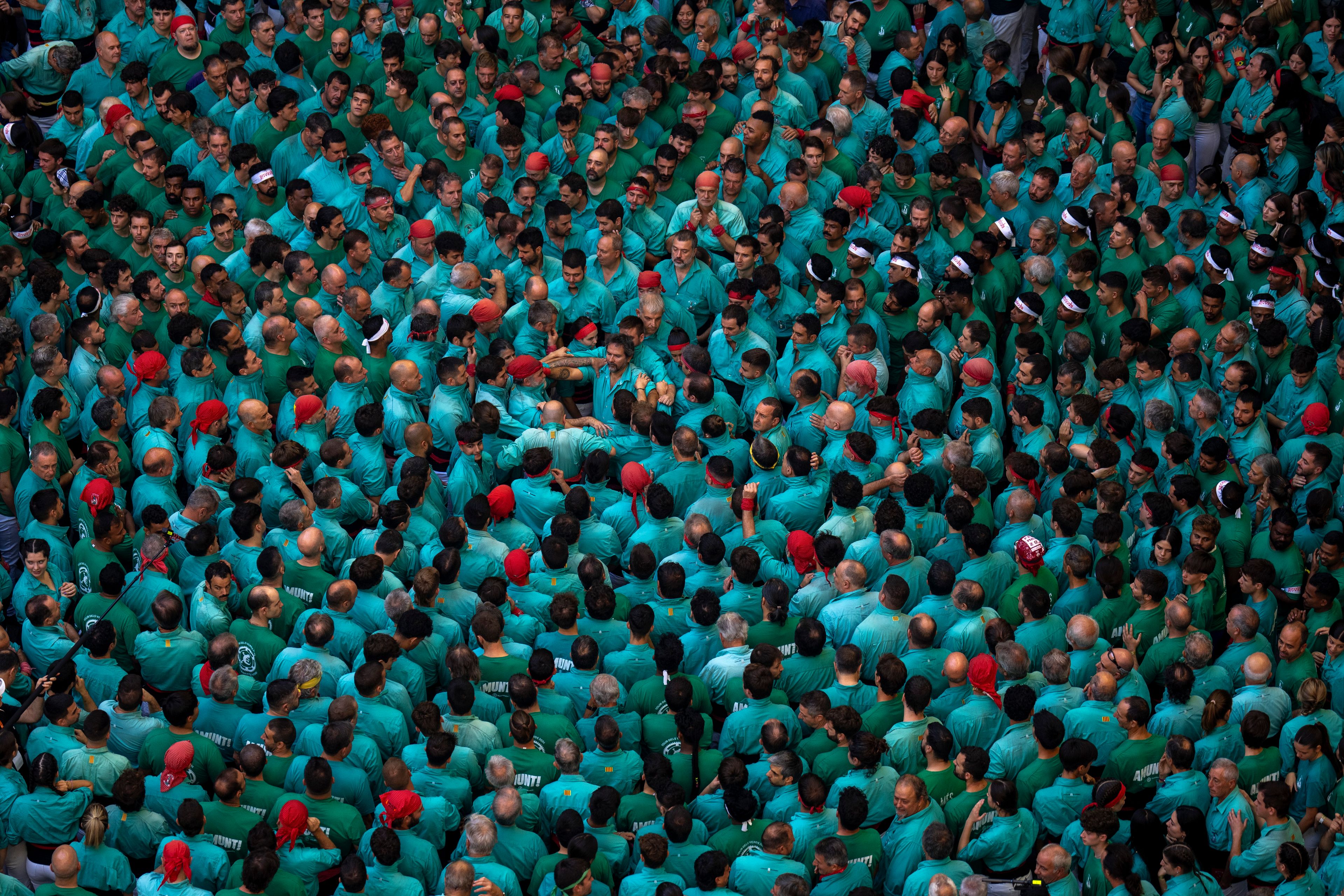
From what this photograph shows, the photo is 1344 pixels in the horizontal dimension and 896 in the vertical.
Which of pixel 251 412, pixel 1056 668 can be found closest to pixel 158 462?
pixel 251 412

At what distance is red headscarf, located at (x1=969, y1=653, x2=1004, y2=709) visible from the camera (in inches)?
505

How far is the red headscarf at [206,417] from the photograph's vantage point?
15117mm

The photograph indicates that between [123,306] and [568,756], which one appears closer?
[568,756]

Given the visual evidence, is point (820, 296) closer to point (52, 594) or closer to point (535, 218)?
point (535, 218)

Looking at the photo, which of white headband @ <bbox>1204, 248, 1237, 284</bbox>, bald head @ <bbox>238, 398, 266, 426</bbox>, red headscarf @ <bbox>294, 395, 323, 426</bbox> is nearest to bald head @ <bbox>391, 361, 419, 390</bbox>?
red headscarf @ <bbox>294, 395, 323, 426</bbox>

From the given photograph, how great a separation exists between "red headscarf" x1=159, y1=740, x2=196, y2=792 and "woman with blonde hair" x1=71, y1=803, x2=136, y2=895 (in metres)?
0.51

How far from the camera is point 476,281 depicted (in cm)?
1688

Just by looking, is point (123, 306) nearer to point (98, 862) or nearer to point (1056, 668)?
point (98, 862)

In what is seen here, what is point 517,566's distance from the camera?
13.8 meters

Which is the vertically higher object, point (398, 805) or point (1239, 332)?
point (1239, 332)

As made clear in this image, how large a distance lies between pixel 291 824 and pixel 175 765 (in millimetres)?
1117

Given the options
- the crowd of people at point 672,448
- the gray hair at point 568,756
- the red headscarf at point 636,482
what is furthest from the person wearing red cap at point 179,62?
the gray hair at point 568,756

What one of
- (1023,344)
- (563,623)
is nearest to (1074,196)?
(1023,344)

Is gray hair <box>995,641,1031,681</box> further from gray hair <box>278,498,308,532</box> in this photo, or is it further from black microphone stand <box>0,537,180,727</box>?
black microphone stand <box>0,537,180,727</box>
